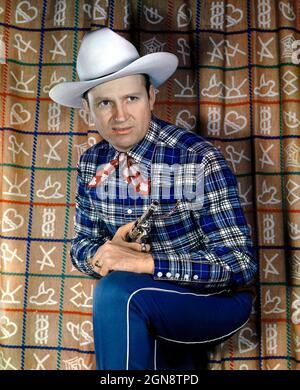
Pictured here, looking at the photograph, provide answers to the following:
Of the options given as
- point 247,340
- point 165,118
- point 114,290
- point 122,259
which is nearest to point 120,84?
point 165,118

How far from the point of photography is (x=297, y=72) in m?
1.93

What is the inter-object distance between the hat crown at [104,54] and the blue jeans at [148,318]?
0.58m

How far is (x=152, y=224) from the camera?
168 centimetres

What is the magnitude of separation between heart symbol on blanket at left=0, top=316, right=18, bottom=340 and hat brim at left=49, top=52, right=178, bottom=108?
77 cm

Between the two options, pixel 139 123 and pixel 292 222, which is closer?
pixel 139 123

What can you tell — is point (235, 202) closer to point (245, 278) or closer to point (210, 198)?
point (210, 198)

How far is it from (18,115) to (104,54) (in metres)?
0.52

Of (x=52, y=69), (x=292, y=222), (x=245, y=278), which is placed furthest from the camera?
(x=52, y=69)

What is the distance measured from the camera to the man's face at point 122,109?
1620mm

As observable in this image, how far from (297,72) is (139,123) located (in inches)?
24.4

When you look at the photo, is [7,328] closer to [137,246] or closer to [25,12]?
[137,246]

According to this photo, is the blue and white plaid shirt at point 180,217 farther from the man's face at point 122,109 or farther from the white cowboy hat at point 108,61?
the white cowboy hat at point 108,61
